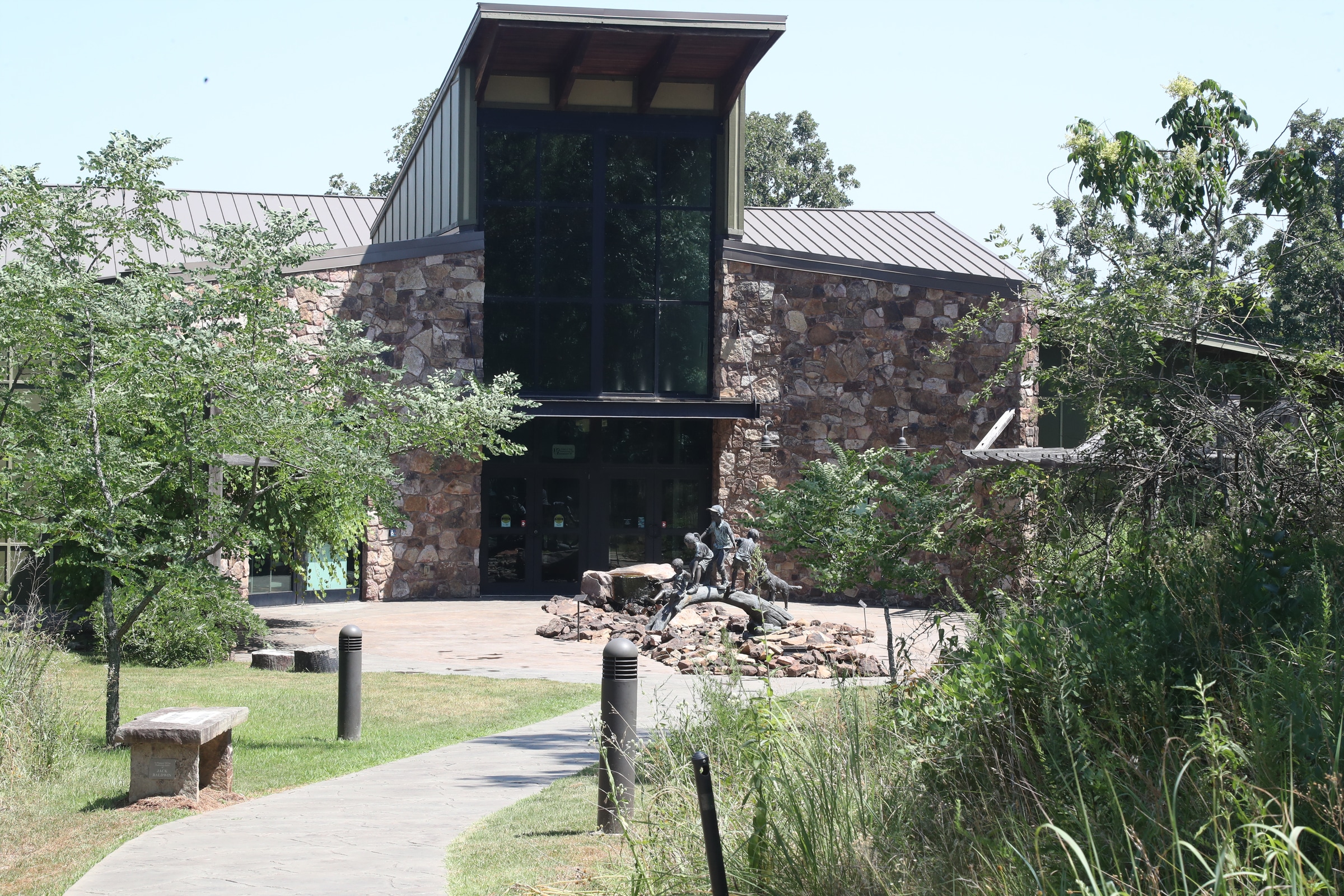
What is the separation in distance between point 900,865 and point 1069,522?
3499mm

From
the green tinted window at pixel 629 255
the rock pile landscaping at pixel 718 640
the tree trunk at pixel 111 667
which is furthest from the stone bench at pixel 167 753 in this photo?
the green tinted window at pixel 629 255

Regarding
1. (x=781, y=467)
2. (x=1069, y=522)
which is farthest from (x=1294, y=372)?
(x=781, y=467)

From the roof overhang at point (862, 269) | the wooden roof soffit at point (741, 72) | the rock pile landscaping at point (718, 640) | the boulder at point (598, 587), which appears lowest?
the rock pile landscaping at point (718, 640)

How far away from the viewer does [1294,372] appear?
869 cm

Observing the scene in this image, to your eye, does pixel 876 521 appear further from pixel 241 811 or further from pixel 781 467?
pixel 781 467

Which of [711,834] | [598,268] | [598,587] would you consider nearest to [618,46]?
[598,268]

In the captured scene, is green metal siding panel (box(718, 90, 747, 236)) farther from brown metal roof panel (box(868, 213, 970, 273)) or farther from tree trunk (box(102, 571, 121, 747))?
tree trunk (box(102, 571, 121, 747))

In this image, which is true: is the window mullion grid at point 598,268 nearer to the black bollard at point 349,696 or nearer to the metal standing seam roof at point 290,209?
the metal standing seam roof at point 290,209

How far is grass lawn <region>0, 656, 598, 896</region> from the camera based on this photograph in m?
6.87

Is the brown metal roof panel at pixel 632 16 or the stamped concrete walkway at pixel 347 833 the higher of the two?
the brown metal roof panel at pixel 632 16

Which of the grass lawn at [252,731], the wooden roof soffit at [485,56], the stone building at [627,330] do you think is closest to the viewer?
the grass lawn at [252,731]

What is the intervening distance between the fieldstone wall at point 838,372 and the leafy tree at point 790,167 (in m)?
24.8

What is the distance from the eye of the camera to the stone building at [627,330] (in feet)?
78.7

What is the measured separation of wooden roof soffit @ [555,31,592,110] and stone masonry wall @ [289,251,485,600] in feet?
11.2
